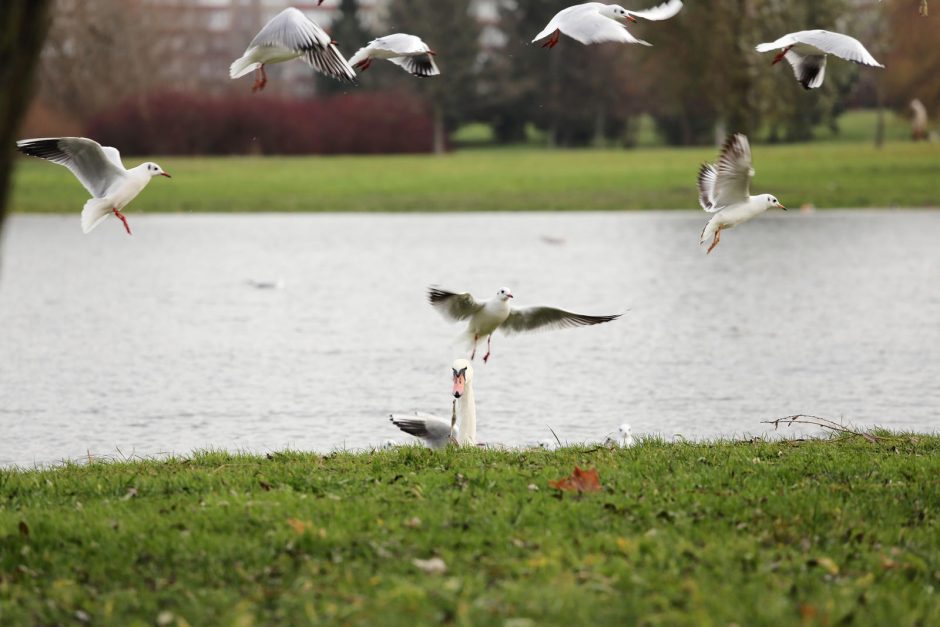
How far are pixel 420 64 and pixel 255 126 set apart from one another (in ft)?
212

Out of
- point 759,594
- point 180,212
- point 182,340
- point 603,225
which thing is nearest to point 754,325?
point 182,340

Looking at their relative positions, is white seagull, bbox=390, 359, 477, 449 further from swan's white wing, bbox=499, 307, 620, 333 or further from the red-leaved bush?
the red-leaved bush

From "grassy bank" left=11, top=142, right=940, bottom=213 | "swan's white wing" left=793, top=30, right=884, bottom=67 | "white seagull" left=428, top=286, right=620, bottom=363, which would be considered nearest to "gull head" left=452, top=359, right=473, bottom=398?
"white seagull" left=428, top=286, right=620, bottom=363

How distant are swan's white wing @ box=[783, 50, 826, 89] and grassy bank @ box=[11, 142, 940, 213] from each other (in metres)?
27.1

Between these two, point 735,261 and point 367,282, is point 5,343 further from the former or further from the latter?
point 735,261

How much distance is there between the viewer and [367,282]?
2183cm

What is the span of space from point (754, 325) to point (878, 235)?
12.1 m

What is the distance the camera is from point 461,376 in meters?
9.11

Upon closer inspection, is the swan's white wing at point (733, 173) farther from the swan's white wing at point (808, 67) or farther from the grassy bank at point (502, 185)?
the grassy bank at point (502, 185)

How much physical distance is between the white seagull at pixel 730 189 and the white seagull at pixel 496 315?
101 cm

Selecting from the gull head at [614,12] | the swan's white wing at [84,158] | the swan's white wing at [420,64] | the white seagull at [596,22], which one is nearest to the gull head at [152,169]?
the swan's white wing at [84,158]

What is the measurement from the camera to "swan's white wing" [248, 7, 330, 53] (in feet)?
22.4

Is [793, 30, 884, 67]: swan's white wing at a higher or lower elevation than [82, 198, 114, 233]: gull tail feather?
higher

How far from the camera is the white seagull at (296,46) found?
6711mm
